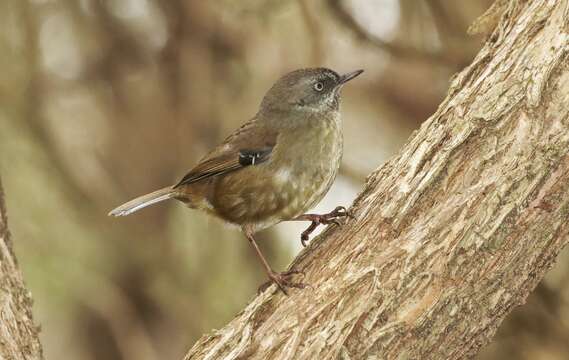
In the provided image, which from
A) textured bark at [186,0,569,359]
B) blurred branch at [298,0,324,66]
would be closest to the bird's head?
textured bark at [186,0,569,359]

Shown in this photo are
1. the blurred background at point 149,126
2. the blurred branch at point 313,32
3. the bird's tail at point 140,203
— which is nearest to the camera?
the bird's tail at point 140,203

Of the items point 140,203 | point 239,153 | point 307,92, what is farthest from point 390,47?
point 140,203

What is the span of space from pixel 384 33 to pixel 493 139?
3149 millimetres

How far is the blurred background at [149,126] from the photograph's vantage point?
6805 mm

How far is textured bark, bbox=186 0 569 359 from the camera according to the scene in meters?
3.47

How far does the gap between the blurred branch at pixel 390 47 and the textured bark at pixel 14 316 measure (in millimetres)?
3107

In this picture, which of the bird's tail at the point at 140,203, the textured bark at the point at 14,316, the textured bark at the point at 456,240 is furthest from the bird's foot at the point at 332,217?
the textured bark at the point at 14,316

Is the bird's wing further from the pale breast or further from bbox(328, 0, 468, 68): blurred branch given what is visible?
bbox(328, 0, 468, 68): blurred branch

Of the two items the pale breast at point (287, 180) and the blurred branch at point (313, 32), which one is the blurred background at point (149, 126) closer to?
the blurred branch at point (313, 32)

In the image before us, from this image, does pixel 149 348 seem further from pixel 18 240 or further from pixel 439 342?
pixel 439 342

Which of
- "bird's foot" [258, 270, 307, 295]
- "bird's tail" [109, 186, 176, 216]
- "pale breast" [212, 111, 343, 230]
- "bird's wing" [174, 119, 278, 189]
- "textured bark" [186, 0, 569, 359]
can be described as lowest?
"textured bark" [186, 0, 569, 359]

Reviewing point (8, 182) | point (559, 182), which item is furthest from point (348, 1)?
point (559, 182)

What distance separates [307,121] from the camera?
15.9ft

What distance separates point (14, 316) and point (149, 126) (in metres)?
3.34
